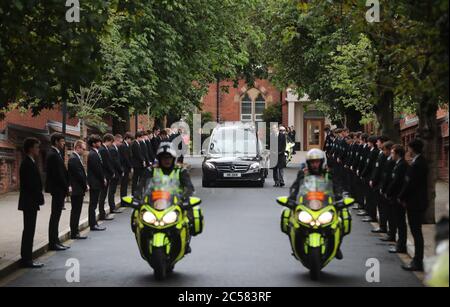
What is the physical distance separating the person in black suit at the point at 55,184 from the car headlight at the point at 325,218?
5.12 m

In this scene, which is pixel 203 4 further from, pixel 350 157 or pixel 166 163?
pixel 166 163

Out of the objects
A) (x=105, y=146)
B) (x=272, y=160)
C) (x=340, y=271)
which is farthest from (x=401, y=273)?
(x=272, y=160)

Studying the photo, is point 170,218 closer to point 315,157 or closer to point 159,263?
point 159,263

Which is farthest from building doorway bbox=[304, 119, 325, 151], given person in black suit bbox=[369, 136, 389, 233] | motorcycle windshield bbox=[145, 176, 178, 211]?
motorcycle windshield bbox=[145, 176, 178, 211]

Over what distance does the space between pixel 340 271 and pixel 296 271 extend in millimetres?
590

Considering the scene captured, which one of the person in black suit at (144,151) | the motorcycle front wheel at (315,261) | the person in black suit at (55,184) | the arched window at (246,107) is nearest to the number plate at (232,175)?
the person in black suit at (144,151)

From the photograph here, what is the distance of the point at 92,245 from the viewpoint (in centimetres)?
1494

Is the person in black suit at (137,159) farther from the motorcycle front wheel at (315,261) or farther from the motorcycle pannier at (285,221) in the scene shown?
the motorcycle front wheel at (315,261)

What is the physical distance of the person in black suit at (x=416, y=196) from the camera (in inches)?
461

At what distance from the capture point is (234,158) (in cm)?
2845

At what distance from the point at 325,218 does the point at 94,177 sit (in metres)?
7.53

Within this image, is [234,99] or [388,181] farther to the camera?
[234,99]

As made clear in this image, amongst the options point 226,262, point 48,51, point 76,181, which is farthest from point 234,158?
point 48,51
